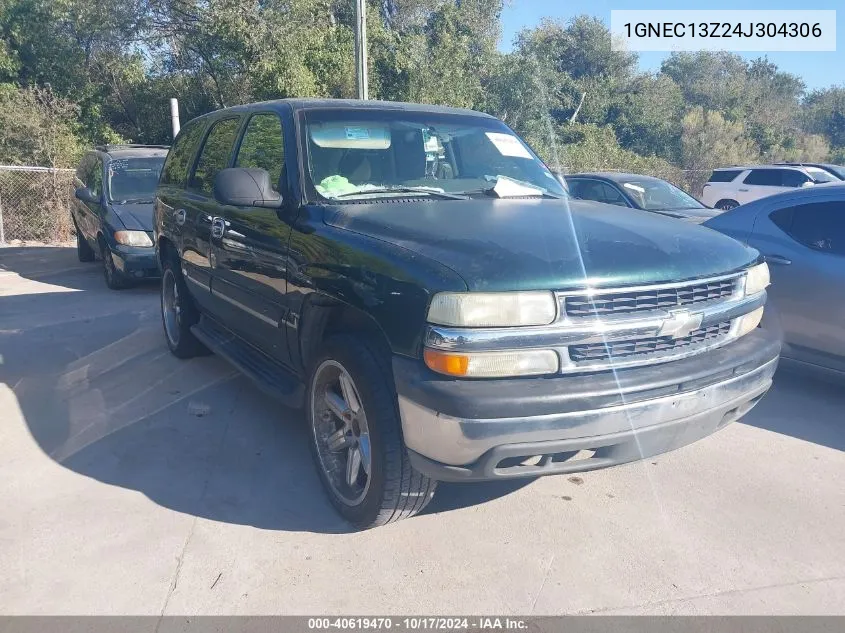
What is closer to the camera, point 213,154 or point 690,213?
point 213,154

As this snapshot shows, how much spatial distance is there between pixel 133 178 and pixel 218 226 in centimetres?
613

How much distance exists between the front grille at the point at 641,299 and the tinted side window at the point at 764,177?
16.2 metres

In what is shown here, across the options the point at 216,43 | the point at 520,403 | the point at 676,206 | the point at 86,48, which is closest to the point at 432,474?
the point at 520,403

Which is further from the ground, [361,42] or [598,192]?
[361,42]

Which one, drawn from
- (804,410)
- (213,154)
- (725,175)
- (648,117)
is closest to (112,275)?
(213,154)

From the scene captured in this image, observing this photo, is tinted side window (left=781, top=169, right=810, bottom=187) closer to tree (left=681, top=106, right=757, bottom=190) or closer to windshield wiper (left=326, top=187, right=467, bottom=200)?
tree (left=681, top=106, right=757, bottom=190)

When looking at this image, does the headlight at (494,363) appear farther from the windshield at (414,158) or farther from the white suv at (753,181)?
the white suv at (753,181)

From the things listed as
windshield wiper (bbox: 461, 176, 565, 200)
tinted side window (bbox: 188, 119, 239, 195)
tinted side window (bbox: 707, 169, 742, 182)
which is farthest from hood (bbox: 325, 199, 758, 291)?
tinted side window (bbox: 707, 169, 742, 182)

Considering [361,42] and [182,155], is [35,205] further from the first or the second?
[182,155]

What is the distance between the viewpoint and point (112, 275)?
29.3 ft

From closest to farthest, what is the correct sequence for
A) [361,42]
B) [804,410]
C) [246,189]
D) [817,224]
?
[246,189]
[804,410]
[817,224]
[361,42]

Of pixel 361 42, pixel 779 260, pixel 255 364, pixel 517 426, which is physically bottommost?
pixel 255 364

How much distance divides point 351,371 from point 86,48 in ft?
64.8

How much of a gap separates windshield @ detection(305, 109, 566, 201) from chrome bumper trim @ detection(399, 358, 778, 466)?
1.49 meters
